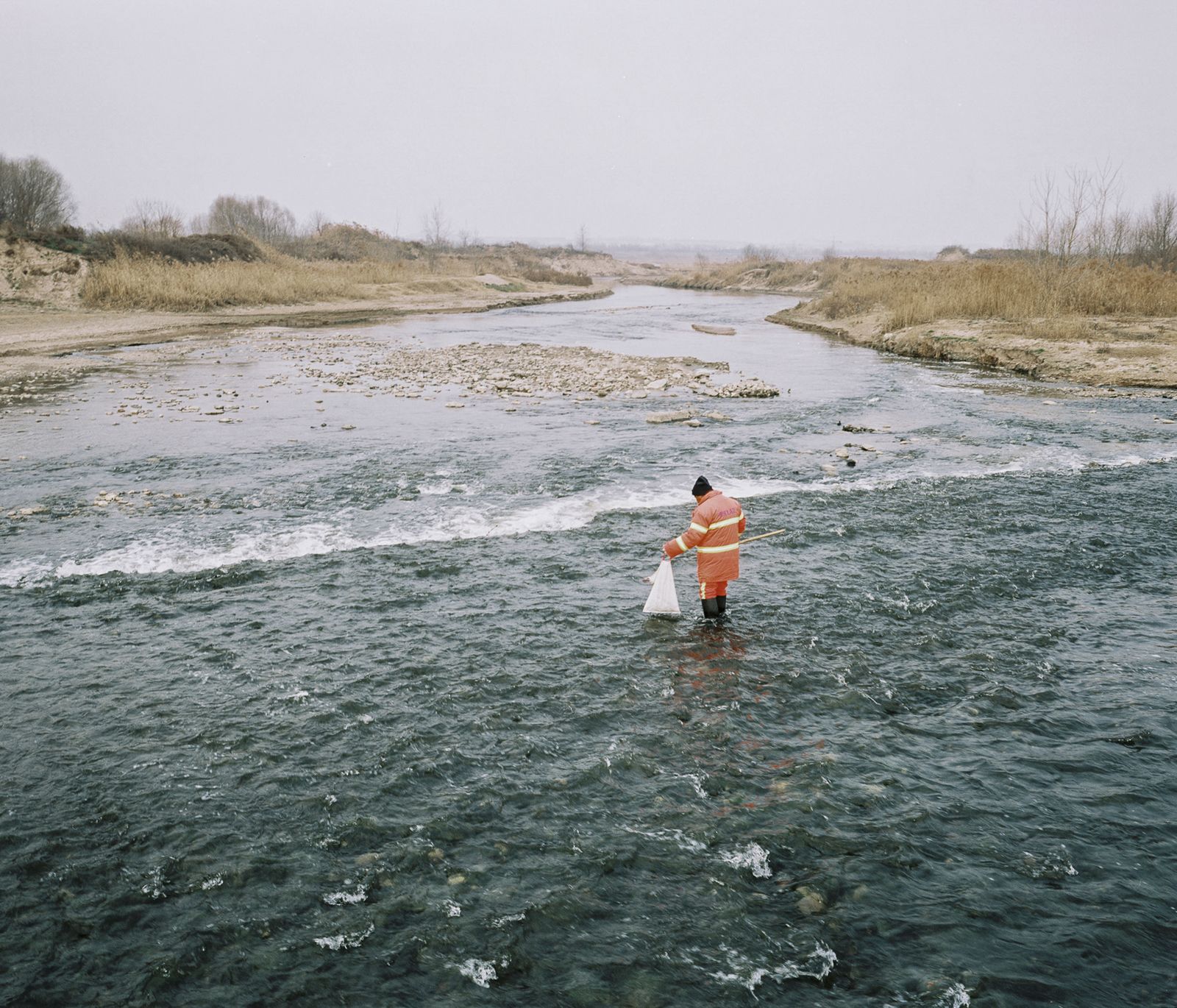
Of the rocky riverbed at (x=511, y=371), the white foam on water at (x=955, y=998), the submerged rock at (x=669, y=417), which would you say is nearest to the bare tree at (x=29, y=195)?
the rocky riverbed at (x=511, y=371)

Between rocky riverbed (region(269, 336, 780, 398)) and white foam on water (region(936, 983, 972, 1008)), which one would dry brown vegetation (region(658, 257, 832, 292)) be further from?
white foam on water (region(936, 983, 972, 1008))

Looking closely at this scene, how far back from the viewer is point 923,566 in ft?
34.4

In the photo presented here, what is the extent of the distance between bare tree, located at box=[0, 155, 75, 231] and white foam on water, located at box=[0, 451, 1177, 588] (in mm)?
45519

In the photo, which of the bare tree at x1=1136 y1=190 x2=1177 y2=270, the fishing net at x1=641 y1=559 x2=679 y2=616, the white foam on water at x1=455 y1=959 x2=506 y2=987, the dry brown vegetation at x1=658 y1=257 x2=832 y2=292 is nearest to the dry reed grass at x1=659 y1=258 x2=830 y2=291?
the dry brown vegetation at x1=658 y1=257 x2=832 y2=292

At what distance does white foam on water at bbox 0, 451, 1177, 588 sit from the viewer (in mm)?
10336

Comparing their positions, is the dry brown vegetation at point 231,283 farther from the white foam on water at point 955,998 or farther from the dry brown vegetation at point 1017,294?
the white foam on water at point 955,998

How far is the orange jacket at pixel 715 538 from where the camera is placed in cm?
826

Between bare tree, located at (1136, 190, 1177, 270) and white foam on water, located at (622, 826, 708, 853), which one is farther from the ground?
bare tree, located at (1136, 190, 1177, 270)

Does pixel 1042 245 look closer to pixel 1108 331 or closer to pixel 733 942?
pixel 1108 331

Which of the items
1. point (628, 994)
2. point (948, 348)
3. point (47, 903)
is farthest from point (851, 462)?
point (948, 348)

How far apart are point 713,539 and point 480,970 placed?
15.6 feet

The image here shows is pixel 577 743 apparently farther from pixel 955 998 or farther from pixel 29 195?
pixel 29 195

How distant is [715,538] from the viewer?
8359 mm

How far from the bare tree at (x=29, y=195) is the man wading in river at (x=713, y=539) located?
51.1 m
